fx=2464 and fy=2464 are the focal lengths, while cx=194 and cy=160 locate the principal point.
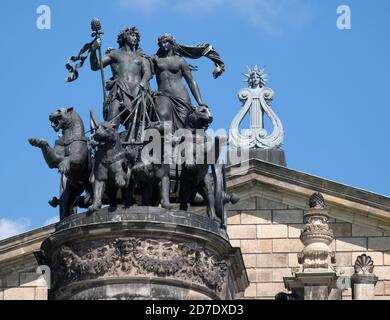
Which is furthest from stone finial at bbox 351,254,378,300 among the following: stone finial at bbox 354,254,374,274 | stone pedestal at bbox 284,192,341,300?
stone pedestal at bbox 284,192,341,300

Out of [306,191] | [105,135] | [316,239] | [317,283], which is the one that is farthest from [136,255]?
[306,191]

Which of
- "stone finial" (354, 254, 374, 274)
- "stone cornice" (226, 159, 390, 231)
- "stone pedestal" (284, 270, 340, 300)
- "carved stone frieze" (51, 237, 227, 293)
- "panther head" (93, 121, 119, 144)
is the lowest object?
"carved stone frieze" (51, 237, 227, 293)

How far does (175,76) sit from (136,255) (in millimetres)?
4529

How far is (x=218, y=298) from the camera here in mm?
38094

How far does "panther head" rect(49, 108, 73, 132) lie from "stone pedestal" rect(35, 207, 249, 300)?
199 cm

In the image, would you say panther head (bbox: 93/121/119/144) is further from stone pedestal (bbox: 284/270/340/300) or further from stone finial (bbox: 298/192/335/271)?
stone finial (bbox: 298/192/335/271)

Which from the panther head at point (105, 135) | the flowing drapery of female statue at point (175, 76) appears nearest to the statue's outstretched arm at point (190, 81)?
the flowing drapery of female statue at point (175, 76)

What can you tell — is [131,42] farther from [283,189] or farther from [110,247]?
[283,189]

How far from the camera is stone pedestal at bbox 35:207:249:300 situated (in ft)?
123

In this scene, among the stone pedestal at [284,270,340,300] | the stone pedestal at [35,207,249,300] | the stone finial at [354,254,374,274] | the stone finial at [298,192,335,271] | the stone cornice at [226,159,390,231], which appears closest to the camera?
the stone pedestal at [35,207,249,300]

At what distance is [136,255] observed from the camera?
3769cm

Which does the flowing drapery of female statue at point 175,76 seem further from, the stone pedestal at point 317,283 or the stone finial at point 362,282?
the stone finial at point 362,282

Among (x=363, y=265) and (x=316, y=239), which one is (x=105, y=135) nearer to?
(x=316, y=239)
